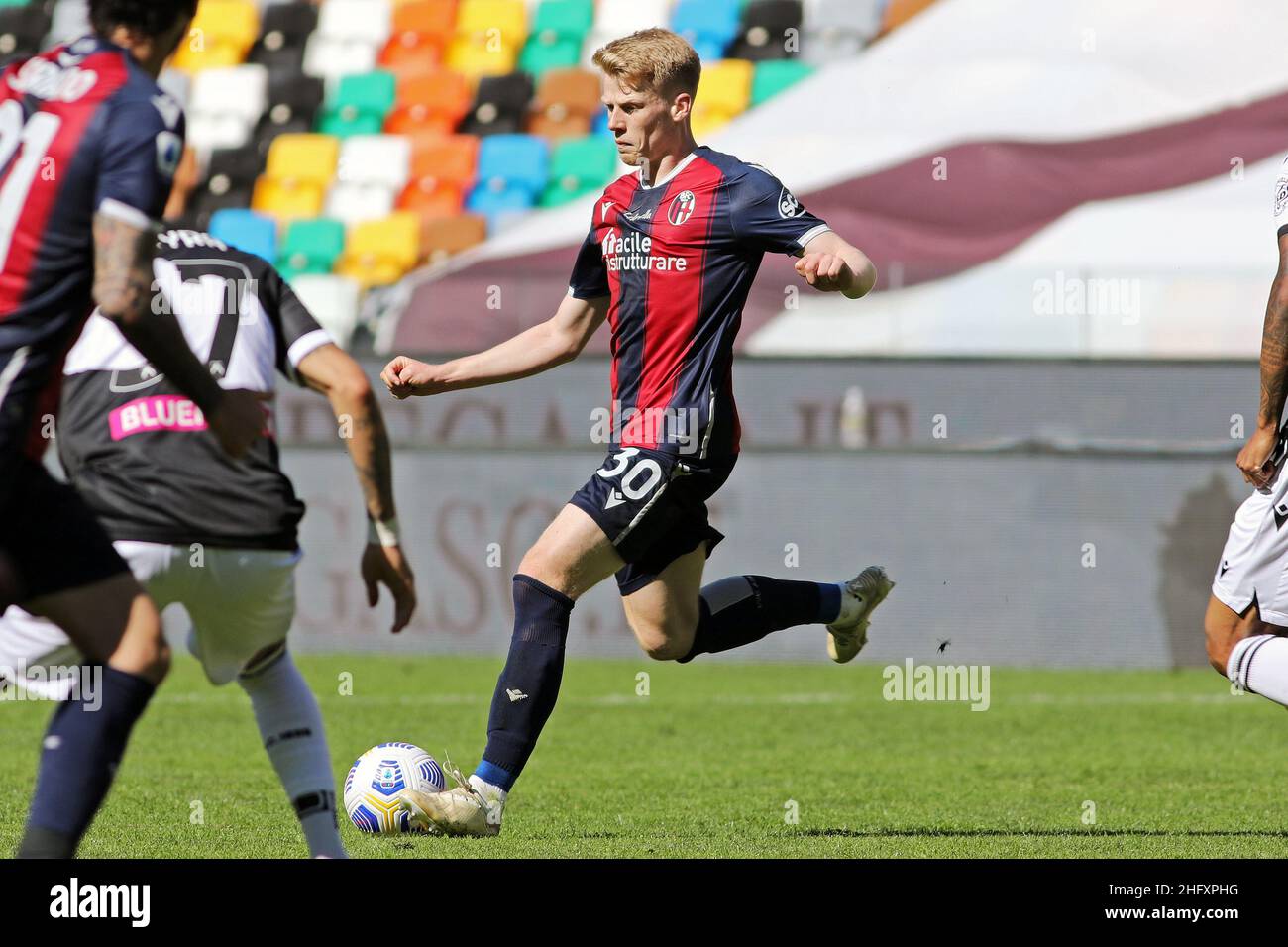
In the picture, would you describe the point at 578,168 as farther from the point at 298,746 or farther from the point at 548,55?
the point at 298,746

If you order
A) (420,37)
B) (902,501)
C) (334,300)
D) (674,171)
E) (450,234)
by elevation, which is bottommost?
(902,501)

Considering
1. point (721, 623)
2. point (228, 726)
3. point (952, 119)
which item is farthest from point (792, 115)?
point (721, 623)

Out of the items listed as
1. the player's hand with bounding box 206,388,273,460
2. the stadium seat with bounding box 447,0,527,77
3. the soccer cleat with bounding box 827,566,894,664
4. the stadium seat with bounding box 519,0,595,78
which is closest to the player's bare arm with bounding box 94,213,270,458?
the player's hand with bounding box 206,388,273,460

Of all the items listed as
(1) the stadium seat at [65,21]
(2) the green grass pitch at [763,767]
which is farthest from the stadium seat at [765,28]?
(2) the green grass pitch at [763,767]

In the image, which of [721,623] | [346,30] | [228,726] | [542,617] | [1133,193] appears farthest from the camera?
[346,30]

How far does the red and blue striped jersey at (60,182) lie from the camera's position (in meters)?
3.78

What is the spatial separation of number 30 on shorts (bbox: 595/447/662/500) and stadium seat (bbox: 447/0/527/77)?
17638mm

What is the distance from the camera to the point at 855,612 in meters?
7.02

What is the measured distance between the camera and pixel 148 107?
3.79 m

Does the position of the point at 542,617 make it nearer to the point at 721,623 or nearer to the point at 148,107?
the point at 721,623

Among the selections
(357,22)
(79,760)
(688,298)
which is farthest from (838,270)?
(357,22)

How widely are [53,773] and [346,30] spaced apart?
826 inches

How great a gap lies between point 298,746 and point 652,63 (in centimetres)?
251

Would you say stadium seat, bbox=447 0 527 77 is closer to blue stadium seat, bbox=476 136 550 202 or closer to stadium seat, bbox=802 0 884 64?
blue stadium seat, bbox=476 136 550 202
